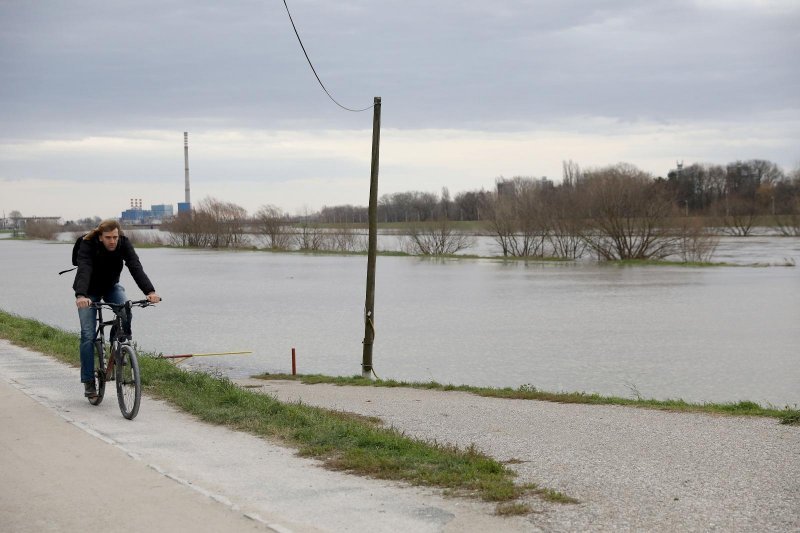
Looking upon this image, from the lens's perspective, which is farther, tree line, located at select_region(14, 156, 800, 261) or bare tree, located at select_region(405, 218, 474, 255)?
A: bare tree, located at select_region(405, 218, 474, 255)

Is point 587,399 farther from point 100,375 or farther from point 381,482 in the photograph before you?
point 381,482

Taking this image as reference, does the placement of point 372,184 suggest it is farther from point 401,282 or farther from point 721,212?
point 721,212

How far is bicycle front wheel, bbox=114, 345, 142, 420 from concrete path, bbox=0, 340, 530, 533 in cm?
12

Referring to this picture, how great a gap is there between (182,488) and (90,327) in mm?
3425

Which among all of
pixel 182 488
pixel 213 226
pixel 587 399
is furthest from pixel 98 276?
pixel 213 226

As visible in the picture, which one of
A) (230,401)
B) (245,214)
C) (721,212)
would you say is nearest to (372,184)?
(230,401)

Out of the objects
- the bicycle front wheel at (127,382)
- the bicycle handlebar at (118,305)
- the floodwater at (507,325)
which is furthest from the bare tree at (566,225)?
the bicycle front wheel at (127,382)

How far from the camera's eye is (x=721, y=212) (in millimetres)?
123125

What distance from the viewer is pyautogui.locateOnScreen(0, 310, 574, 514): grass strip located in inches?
241

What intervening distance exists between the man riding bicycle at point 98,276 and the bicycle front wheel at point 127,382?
0.34 metres

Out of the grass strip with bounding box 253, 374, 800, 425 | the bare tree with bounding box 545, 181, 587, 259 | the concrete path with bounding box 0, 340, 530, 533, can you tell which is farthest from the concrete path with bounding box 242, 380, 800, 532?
the bare tree with bounding box 545, 181, 587, 259

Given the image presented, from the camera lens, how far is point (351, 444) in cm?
730

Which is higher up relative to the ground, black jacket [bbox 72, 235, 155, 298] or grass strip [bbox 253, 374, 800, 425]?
black jacket [bbox 72, 235, 155, 298]

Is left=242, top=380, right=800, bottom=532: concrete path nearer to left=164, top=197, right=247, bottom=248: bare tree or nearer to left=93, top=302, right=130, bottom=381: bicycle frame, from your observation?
left=93, top=302, right=130, bottom=381: bicycle frame
